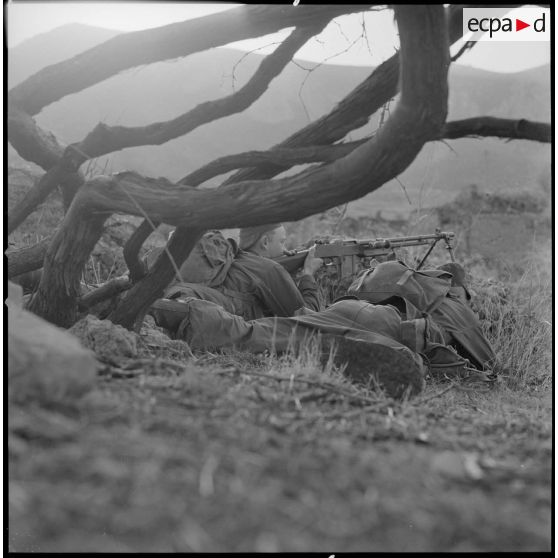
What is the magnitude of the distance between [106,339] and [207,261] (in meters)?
2.24

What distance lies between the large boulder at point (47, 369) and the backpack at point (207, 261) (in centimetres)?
303

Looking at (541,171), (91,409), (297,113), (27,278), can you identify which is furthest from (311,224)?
(91,409)

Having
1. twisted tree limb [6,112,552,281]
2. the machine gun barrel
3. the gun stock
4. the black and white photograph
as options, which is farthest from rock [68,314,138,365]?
the machine gun barrel

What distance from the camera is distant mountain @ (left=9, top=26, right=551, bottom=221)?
663 centimetres

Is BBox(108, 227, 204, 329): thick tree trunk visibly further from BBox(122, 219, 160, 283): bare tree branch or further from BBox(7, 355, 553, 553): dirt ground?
BBox(7, 355, 553, 553): dirt ground

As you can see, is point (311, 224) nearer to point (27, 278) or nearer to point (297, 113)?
point (297, 113)

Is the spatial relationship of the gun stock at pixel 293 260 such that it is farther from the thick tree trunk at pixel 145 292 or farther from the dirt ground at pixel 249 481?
the dirt ground at pixel 249 481

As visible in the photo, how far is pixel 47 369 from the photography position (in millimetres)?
1764

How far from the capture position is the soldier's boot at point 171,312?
429 cm

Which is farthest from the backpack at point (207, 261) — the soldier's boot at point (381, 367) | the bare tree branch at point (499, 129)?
the bare tree branch at point (499, 129)

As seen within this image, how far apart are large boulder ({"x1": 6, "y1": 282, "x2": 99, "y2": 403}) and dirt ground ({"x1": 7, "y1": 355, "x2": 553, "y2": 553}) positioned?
4 cm

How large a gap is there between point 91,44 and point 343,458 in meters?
2.82

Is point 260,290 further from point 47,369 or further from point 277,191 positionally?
point 47,369

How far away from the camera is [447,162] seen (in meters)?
13.2
